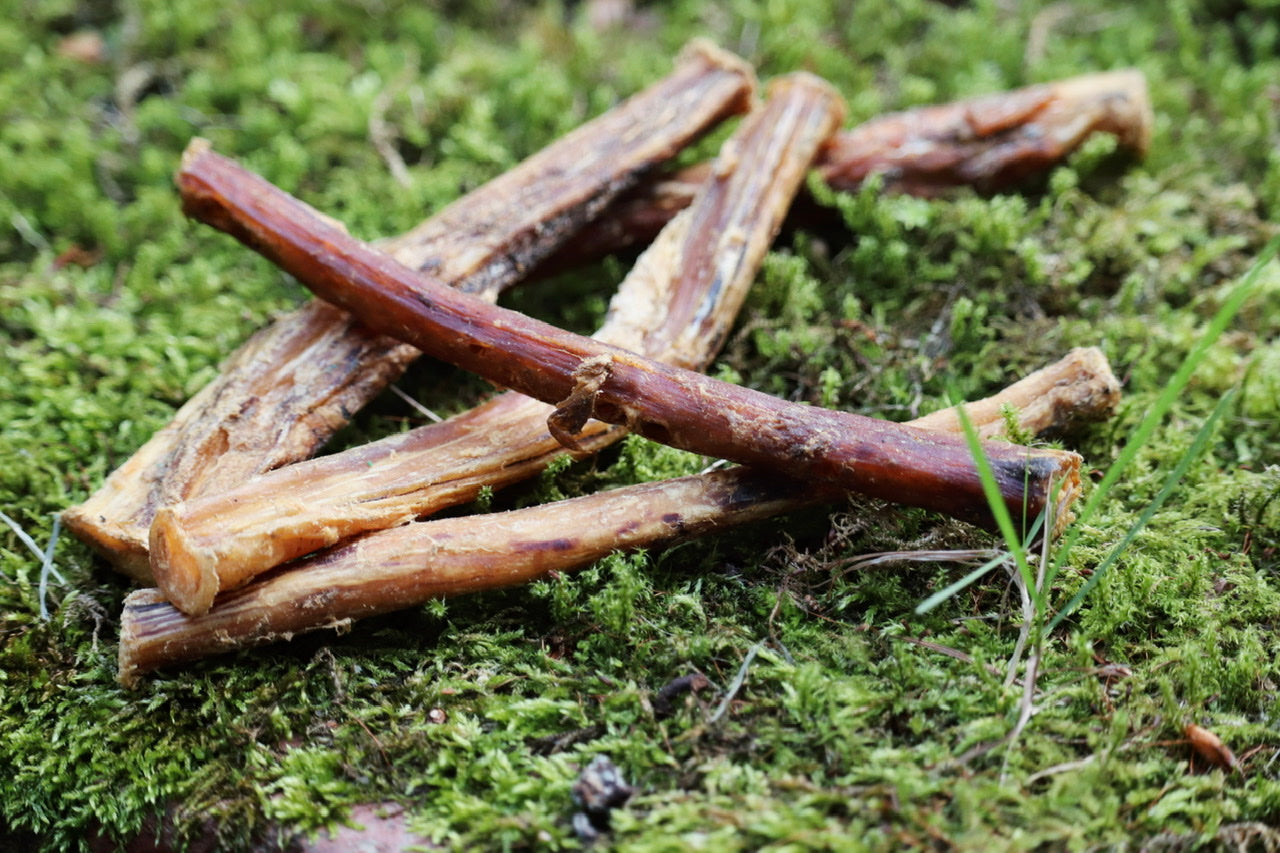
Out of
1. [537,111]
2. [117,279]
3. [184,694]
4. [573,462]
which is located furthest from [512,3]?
[184,694]

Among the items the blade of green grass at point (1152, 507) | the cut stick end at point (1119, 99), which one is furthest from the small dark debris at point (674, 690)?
the cut stick end at point (1119, 99)

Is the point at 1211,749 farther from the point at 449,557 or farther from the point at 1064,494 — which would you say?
the point at 449,557

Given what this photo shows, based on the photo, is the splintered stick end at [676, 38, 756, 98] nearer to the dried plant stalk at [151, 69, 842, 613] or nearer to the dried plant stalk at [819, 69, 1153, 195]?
the dried plant stalk at [151, 69, 842, 613]

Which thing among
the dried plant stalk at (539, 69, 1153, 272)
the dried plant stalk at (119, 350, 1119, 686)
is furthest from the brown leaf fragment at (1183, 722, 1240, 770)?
the dried plant stalk at (539, 69, 1153, 272)

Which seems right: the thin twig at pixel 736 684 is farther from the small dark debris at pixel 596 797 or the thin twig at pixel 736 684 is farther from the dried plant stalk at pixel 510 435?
the dried plant stalk at pixel 510 435

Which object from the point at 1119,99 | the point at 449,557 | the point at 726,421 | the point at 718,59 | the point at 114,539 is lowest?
the point at 114,539

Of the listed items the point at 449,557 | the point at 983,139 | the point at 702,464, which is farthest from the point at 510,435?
the point at 983,139
